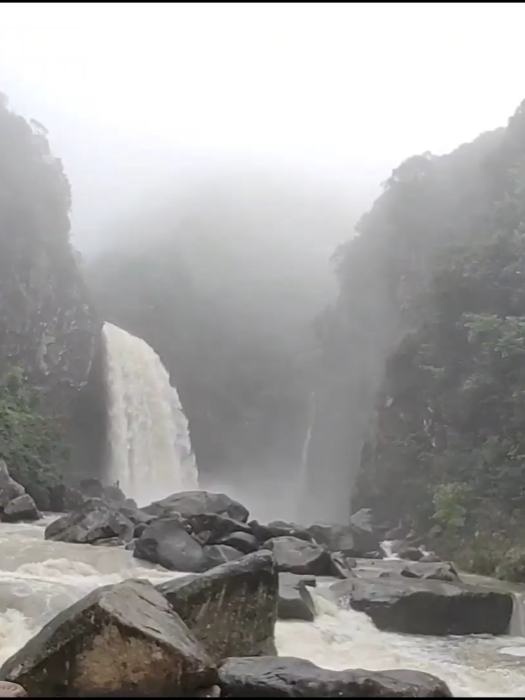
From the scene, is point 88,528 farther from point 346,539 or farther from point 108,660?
point 108,660

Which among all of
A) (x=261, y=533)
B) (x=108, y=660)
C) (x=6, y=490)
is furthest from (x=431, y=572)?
(x=6, y=490)

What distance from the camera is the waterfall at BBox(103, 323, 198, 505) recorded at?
3481 cm

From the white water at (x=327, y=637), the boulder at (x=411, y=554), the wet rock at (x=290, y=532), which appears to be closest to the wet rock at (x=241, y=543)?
the wet rock at (x=290, y=532)

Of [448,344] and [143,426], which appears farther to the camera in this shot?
[143,426]

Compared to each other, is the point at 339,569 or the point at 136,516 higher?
the point at 339,569

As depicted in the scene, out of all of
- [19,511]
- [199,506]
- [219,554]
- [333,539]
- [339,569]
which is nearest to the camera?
[219,554]

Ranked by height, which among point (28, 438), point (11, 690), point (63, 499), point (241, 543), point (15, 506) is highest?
point (11, 690)

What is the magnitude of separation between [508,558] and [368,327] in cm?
2132

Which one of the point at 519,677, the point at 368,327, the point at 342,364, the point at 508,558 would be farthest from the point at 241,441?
Result: the point at 519,677

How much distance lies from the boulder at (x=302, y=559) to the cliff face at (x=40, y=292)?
18.0 metres

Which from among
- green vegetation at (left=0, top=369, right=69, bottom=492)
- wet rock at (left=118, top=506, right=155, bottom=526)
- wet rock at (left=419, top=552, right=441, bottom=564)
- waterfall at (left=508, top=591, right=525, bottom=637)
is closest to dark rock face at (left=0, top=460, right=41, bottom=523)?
wet rock at (left=118, top=506, right=155, bottom=526)

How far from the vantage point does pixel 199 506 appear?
21.0 metres

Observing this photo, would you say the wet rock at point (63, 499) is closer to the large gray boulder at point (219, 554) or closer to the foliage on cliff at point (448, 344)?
the large gray boulder at point (219, 554)

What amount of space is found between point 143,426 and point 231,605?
27811 millimetres
